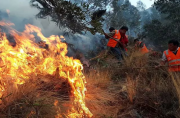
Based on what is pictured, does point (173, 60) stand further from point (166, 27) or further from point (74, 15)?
point (166, 27)

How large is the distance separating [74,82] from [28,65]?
863mm

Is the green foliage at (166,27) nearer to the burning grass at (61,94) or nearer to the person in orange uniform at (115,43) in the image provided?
the person in orange uniform at (115,43)

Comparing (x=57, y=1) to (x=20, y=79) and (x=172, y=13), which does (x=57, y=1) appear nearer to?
(x=20, y=79)

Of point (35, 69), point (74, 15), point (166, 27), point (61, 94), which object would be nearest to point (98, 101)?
point (61, 94)

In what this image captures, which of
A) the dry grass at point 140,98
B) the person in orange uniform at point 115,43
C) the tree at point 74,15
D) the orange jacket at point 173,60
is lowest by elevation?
the dry grass at point 140,98

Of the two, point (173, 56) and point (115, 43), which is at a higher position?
point (115, 43)

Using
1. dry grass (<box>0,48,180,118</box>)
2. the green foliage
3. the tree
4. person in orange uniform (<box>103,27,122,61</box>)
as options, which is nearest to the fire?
dry grass (<box>0,48,180,118</box>)

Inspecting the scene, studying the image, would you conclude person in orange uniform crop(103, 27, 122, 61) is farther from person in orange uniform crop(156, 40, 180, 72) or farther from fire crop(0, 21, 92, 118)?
fire crop(0, 21, 92, 118)

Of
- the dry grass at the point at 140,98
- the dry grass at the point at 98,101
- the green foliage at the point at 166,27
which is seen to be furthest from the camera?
the green foliage at the point at 166,27

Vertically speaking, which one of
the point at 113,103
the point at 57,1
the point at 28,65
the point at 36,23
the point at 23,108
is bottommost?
the point at 113,103

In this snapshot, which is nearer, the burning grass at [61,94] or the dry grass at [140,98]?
the burning grass at [61,94]

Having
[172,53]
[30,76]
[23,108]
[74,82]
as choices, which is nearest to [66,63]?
[74,82]

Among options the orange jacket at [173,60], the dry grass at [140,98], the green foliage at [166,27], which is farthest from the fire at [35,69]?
the green foliage at [166,27]

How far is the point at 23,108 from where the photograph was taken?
1.86 metres
